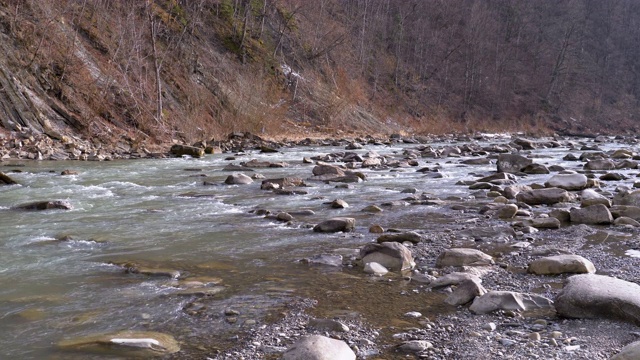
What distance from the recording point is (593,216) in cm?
770

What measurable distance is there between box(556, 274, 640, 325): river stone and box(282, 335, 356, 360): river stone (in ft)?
5.68

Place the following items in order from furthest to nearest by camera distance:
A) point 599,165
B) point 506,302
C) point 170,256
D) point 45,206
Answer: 1. point 599,165
2. point 45,206
3. point 170,256
4. point 506,302

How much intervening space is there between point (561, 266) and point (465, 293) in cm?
134

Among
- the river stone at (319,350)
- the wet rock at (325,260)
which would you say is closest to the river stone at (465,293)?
the river stone at (319,350)

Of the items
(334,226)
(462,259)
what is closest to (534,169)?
(334,226)

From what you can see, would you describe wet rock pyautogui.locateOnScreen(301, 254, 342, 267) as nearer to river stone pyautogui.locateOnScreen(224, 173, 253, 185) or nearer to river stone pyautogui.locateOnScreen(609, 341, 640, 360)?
river stone pyautogui.locateOnScreen(609, 341, 640, 360)

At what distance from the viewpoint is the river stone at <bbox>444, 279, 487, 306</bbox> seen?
4.45m

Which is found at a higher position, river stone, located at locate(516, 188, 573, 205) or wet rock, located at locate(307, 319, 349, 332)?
wet rock, located at locate(307, 319, 349, 332)

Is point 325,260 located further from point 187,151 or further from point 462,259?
point 187,151

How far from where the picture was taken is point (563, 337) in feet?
12.1

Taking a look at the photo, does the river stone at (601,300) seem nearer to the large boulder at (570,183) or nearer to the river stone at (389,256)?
the river stone at (389,256)

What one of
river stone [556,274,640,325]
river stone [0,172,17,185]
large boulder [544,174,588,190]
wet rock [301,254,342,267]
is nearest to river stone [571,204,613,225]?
large boulder [544,174,588,190]

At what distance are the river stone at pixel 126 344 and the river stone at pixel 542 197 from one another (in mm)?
7356

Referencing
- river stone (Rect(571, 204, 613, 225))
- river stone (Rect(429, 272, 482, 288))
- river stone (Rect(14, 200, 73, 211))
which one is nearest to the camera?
river stone (Rect(429, 272, 482, 288))
